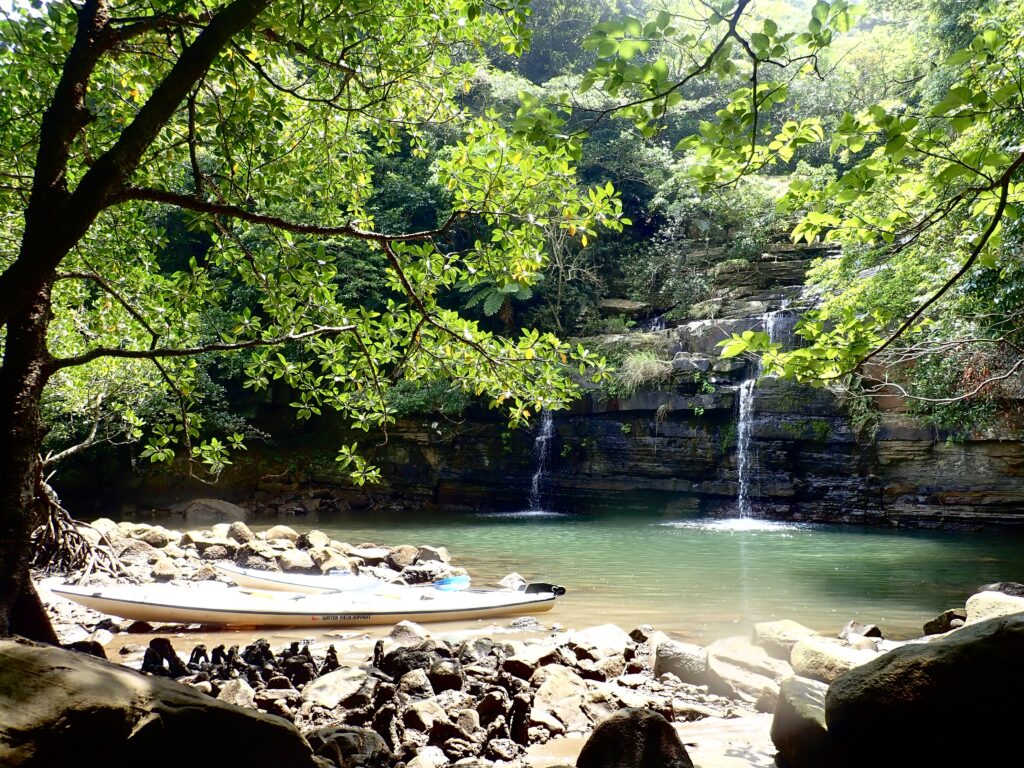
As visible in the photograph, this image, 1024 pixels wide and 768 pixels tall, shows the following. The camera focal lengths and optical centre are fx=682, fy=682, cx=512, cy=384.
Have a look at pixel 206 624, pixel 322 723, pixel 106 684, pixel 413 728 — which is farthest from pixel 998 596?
pixel 206 624

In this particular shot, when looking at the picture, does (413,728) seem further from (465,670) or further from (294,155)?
(294,155)

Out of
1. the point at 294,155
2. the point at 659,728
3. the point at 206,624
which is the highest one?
the point at 294,155

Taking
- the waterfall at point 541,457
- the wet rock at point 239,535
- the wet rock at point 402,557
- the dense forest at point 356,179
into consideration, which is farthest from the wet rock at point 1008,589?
the waterfall at point 541,457

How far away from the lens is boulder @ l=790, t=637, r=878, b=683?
4.56m

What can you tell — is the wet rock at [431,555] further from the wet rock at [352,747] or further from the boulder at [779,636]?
the wet rock at [352,747]

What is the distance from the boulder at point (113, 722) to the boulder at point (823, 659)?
3586mm

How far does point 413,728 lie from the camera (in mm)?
3672

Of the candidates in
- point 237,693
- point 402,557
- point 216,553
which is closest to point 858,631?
point 237,693

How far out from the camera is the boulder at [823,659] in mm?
4562

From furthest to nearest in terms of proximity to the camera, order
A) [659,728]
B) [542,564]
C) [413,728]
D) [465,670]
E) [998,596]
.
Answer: [542,564], [998,596], [465,670], [413,728], [659,728]

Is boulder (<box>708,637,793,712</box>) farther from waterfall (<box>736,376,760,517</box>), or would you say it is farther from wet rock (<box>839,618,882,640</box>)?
waterfall (<box>736,376,760,517</box>)

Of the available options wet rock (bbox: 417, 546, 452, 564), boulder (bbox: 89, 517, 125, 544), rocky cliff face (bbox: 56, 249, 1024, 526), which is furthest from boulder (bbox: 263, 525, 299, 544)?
A: rocky cliff face (bbox: 56, 249, 1024, 526)

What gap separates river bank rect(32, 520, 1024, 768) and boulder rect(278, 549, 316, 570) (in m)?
2.92

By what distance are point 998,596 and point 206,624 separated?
7252 millimetres
